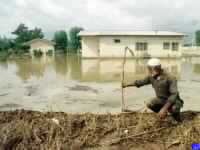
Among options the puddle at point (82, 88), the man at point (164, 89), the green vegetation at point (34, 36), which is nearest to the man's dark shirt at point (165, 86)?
the man at point (164, 89)

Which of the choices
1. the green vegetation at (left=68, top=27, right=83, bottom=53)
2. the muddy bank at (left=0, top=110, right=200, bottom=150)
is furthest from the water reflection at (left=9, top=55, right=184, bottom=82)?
the green vegetation at (left=68, top=27, right=83, bottom=53)

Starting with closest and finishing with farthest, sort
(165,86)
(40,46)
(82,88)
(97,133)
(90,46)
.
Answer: (97,133) → (165,86) → (82,88) → (90,46) → (40,46)

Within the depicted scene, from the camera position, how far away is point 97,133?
2.72m

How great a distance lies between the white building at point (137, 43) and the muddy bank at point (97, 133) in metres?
16.7

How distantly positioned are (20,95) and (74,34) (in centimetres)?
3164

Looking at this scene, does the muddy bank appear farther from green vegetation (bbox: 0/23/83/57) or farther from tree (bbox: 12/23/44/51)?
tree (bbox: 12/23/44/51)

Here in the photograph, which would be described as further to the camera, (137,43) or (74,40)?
(74,40)

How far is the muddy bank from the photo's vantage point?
249 cm

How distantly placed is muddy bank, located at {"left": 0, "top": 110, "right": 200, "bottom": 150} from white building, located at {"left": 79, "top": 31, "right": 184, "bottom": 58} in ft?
54.7

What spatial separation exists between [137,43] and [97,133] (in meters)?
17.8

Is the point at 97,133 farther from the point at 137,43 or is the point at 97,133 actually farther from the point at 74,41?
the point at 74,41

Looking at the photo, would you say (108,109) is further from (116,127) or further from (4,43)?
(4,43)

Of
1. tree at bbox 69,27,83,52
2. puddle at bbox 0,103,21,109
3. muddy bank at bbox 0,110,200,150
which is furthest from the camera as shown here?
tree at bbox 69,27,83,52

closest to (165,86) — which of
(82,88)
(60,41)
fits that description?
(82,88)
